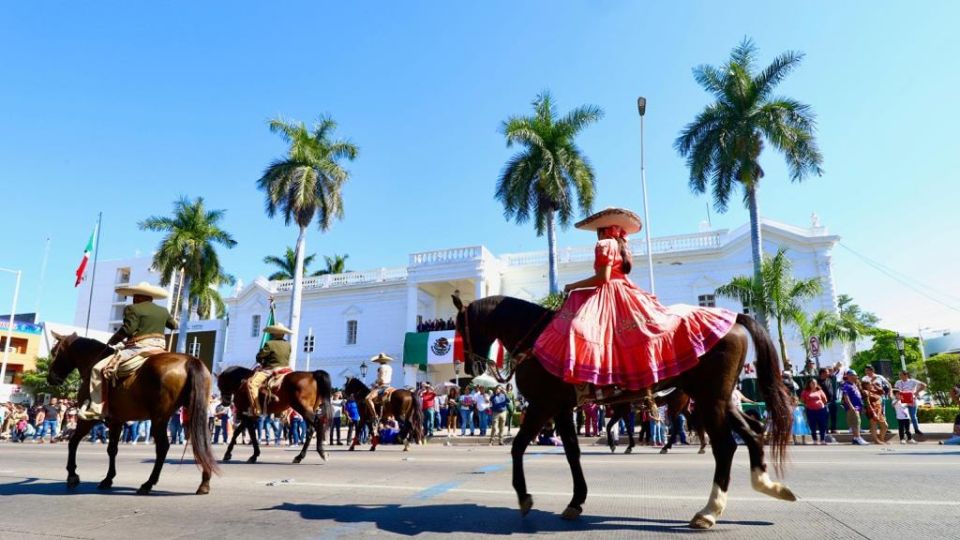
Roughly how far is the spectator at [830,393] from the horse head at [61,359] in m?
18.5

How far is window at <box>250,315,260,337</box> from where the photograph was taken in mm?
43562

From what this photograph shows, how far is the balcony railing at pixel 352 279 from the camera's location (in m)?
41.6

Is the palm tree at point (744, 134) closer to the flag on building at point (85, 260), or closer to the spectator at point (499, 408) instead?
the spectator at point (499, 408)

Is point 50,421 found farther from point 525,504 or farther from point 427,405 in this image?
point 525,504

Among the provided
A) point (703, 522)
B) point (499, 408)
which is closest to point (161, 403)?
point (703, 522)

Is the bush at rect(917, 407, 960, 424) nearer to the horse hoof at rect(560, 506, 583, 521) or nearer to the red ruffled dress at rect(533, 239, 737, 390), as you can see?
the red ruffled dress at rect(533, 239, 737, 390)

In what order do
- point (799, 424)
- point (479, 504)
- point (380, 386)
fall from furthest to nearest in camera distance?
1. point (380, 386)
2. point (799, 424)
3. point (479, 504)

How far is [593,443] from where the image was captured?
58.5ft

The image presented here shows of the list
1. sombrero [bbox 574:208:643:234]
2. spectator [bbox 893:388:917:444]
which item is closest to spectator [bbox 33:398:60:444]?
sombrero [bbox 574:208:643:234]

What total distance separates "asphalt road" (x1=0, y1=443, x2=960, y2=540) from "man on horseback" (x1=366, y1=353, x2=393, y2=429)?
6769 millimetres

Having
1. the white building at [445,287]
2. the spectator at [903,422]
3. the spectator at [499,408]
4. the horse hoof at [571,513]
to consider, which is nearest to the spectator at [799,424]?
the spectator at [903,422]

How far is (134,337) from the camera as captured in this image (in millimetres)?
7043

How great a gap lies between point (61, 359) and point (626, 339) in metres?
7.71

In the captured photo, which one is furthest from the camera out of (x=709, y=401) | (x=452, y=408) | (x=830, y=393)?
(x=452, y=408)
